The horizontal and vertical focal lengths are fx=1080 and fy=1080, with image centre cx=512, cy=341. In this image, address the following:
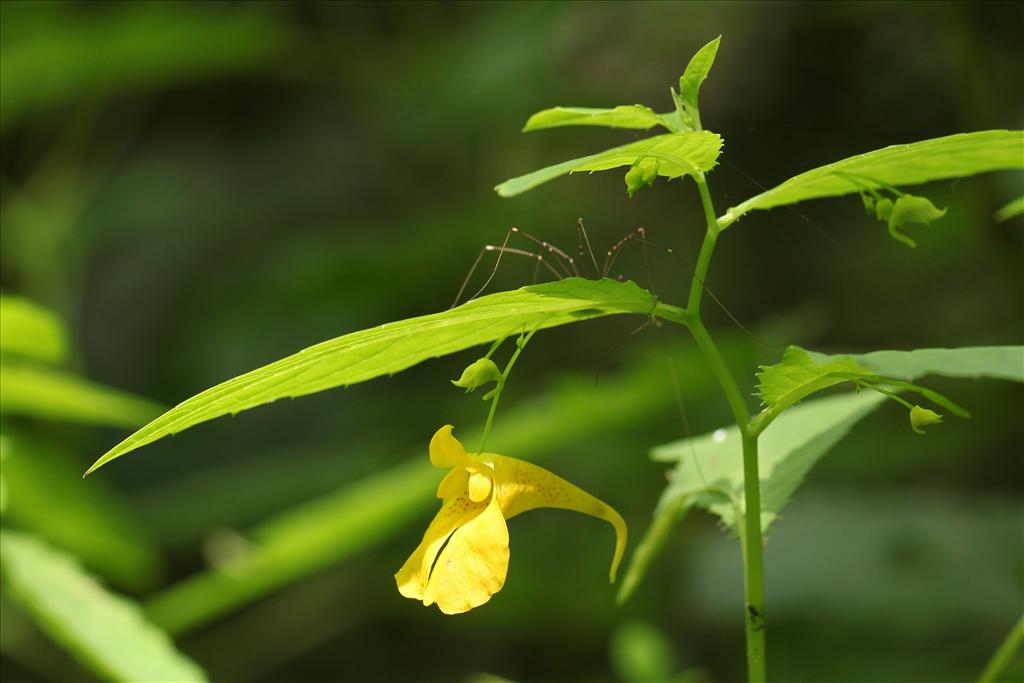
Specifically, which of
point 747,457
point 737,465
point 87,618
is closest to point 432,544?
point 747,457

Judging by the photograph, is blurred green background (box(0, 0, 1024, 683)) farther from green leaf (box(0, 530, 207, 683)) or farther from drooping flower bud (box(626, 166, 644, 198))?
drooping flower bud (box(626, 166, 644, 198))

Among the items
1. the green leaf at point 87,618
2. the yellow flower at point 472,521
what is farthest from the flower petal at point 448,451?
the green leaf at point 87,618

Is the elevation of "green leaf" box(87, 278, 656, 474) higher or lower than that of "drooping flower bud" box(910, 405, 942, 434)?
higher

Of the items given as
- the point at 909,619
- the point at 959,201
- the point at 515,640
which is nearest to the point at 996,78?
the point at 959,201

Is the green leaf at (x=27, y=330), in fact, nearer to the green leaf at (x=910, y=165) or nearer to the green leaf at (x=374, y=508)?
the green leaf at (x=374, y=508)

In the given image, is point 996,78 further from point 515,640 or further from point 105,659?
point 105,659

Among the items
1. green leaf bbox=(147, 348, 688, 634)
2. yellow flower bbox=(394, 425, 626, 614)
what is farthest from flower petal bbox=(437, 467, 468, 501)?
green leaf bbox=(147, 348, 688, 634)
